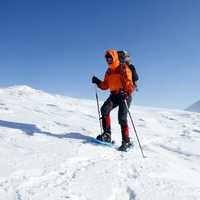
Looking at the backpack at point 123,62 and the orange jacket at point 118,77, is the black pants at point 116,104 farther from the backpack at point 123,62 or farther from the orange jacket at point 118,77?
the backpack at point 123,62

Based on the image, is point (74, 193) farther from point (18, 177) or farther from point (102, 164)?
point (102, 164)

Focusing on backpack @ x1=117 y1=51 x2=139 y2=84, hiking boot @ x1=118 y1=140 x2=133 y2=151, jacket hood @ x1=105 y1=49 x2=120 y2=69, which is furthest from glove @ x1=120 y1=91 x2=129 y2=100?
hiking boot @ x1=118 y1=140 x2=133 y2=151

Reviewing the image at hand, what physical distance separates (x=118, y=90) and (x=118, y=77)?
330mm

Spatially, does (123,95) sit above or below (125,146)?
above

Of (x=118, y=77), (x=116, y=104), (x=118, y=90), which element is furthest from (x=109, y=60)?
(x=116, y=104)

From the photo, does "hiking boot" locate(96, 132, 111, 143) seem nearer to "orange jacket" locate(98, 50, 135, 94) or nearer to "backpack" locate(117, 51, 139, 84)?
"orange jacket" locate(98, 50, 135, 94)

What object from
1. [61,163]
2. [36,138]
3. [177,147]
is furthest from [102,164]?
[177,147]

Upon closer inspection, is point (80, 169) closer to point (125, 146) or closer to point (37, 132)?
point (125, 146)

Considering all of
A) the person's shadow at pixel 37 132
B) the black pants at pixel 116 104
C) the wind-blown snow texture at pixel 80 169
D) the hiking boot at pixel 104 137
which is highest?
the black pants at pixel 116 104

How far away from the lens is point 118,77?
7.06m

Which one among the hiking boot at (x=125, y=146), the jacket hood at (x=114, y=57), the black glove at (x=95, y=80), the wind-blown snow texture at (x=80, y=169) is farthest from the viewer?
the black glove at (x=95, y=80)

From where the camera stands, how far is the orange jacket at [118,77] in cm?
689

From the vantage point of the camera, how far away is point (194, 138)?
918cm

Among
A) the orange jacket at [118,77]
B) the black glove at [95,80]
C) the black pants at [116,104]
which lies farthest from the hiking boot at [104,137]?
the black glove at [95,80]
